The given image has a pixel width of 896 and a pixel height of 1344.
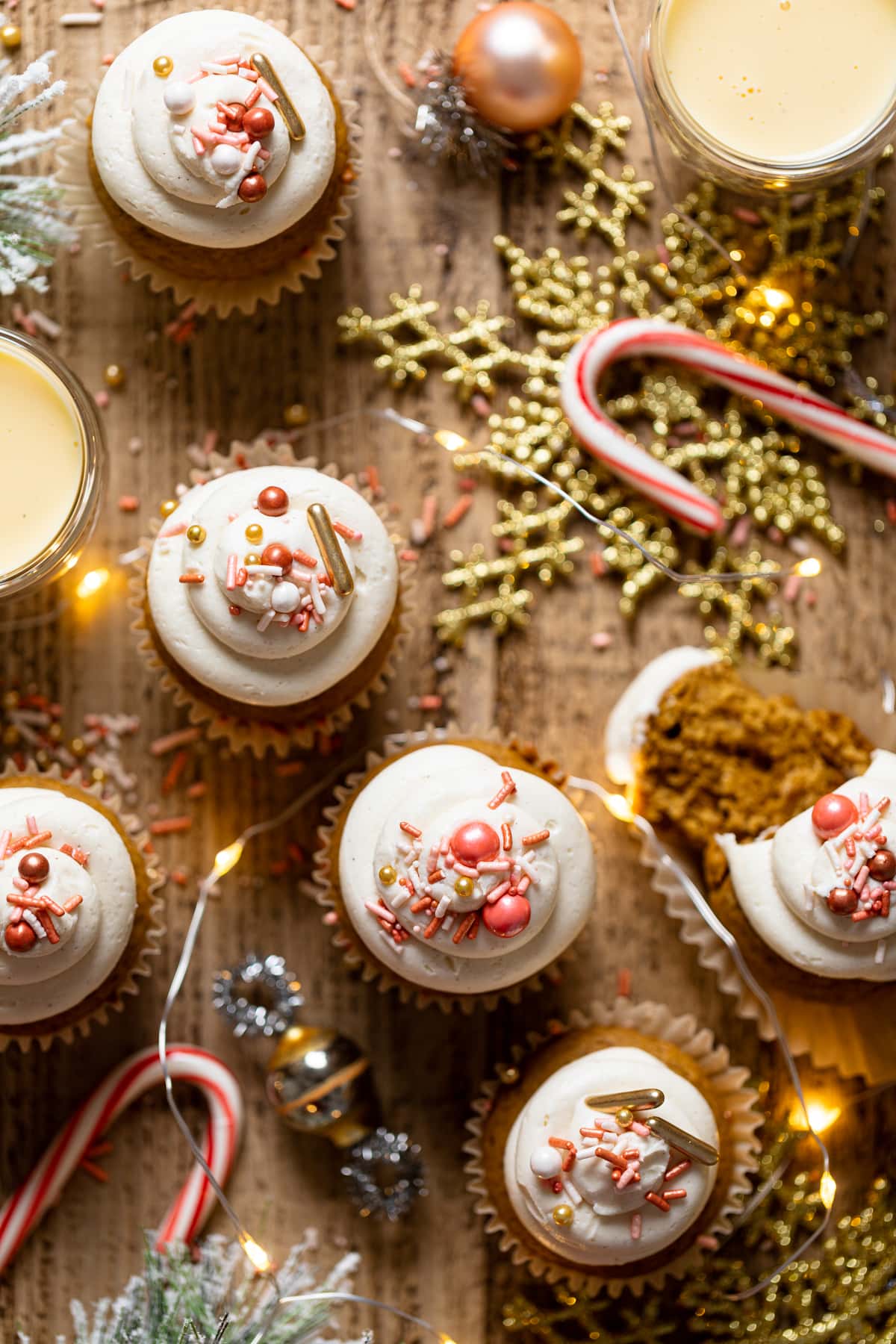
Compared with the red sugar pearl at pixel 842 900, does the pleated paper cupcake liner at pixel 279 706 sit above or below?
above

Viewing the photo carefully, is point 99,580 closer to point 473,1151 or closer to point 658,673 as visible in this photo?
point 658,673

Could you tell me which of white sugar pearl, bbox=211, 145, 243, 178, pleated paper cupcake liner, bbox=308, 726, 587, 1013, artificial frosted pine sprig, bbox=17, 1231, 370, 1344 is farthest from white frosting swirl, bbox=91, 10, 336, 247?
artificial frosted pine sprig, bbox=17, 1231, 370, 1344

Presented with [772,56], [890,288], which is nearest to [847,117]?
[772,56]

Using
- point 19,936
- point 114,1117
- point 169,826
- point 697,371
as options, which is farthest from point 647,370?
point 114,1117

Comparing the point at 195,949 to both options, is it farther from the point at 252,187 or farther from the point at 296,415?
the point at 252,187

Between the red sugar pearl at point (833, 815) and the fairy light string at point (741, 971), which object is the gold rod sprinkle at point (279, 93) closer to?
the fairy light string at point (741, 971)

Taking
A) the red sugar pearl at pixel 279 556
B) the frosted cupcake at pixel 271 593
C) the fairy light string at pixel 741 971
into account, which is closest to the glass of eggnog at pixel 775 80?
the frosted cupcake at pixel 271 593
